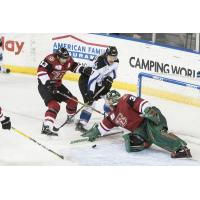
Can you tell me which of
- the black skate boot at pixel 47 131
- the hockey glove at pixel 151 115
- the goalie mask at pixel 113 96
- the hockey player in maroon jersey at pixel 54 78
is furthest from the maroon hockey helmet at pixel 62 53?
the hockey glove at pixel 151 115

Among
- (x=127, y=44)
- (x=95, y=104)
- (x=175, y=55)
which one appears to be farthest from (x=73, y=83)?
(x=175, y=55)

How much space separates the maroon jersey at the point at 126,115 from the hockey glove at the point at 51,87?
428mm

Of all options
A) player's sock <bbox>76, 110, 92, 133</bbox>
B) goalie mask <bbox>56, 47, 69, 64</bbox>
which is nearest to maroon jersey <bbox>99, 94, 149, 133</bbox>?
player's sock <bbox>76, 110, 92, 133</bbox>

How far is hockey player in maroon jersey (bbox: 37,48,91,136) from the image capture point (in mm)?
4258

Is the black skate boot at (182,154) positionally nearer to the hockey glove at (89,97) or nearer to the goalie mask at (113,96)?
the goalie mask at (113,96)

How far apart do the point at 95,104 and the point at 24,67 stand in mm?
605

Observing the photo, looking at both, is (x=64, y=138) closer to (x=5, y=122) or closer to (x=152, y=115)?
(x=5, y=122)

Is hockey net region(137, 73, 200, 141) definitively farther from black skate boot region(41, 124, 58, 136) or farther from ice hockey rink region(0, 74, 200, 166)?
black skate boot region(41, 124, 58, 136)

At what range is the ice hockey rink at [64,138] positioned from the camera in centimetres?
407

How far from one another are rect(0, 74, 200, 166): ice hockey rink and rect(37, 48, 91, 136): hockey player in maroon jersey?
0.14ft

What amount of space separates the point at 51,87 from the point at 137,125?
696 mm

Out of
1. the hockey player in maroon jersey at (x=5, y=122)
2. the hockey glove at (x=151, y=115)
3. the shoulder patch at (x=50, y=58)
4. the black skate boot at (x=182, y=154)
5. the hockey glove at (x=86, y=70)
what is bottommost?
the black skate boot at (x=182, y=154)

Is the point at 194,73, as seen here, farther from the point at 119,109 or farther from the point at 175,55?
the point at 119,109

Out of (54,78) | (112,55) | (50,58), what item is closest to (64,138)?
(54,78)
